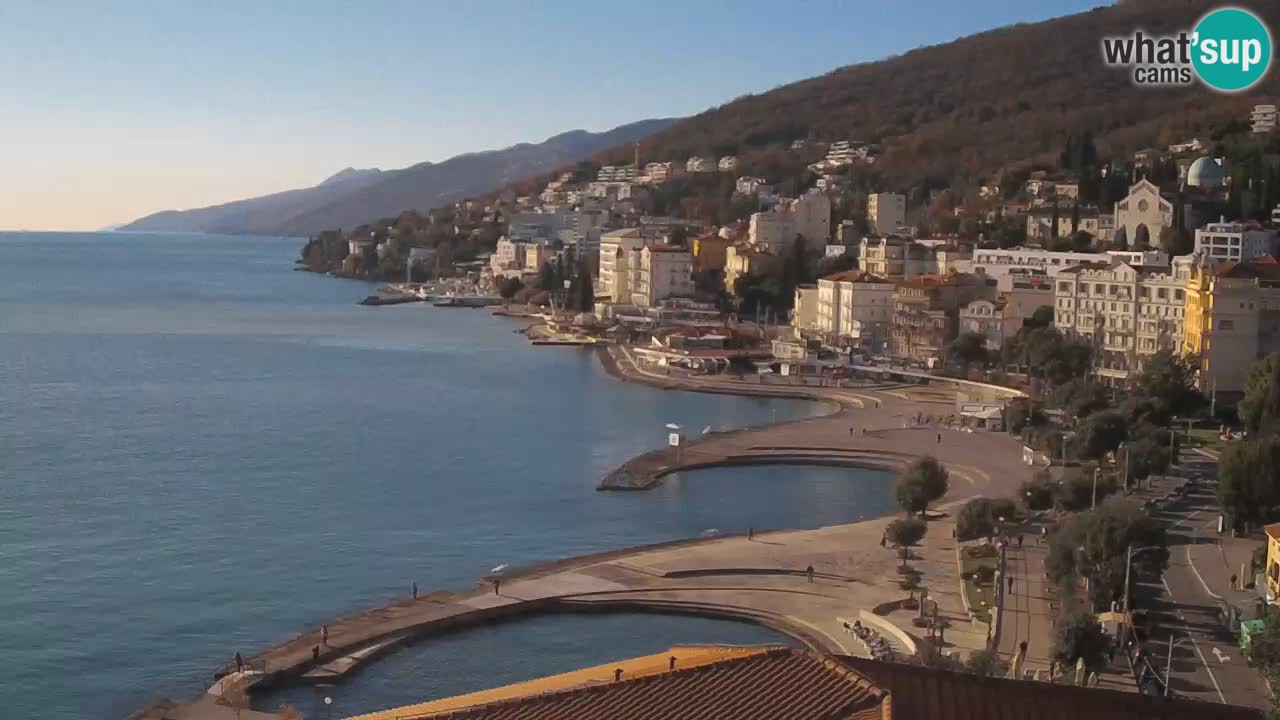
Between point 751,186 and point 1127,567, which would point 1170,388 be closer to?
point 1127,567

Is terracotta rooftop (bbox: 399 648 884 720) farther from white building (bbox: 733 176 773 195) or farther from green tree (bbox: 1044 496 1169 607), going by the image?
white building (bbox: 733 176 773 195)

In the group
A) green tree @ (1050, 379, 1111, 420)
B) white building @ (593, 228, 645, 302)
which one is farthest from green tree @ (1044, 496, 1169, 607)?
white building @ (593, 228, 645, 302)

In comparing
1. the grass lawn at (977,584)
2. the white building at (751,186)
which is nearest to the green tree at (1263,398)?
the grass lawn at (977,584)

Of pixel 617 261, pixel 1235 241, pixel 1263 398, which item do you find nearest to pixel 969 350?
pixel 1235 241

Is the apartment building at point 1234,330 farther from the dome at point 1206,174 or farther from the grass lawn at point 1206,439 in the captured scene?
the dome at point 1206,174

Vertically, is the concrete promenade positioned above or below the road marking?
below

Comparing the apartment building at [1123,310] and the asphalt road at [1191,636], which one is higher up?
the apartment building at [1123,310]
